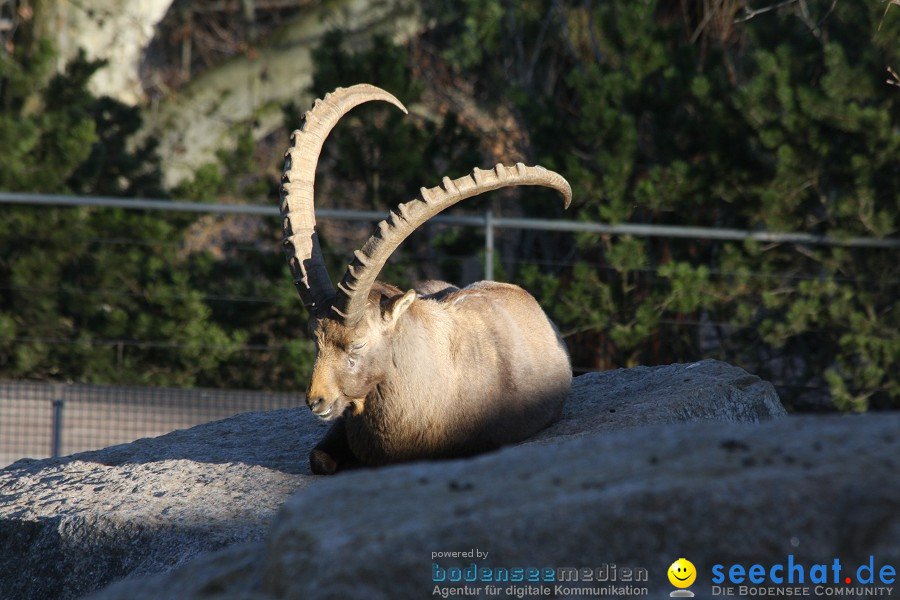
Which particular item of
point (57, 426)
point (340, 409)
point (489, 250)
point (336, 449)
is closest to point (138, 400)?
point (57, 426)

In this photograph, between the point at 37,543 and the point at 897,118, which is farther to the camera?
the point at 897,118

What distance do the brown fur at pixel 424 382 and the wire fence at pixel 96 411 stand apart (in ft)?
10.3

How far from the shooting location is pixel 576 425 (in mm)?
5336

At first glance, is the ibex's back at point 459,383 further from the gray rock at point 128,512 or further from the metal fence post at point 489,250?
the metal fence post at point 489,250

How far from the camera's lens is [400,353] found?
4.89m

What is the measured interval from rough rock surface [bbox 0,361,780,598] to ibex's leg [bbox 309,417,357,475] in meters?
0.11

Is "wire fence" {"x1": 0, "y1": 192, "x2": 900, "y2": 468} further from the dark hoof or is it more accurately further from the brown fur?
the dark hoof

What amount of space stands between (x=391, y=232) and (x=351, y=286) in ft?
0.92

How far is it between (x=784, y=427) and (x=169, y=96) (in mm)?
11335

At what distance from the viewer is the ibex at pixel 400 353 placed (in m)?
4.69

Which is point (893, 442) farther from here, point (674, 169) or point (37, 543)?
→ point (674, 169)

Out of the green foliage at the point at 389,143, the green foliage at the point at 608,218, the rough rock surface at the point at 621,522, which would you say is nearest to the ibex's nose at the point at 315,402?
the rough rock surface at the point at 621,522

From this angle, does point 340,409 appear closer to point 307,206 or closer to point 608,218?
point 307,206

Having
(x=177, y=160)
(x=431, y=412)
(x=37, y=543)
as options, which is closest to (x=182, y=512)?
(x=37, y=543)
